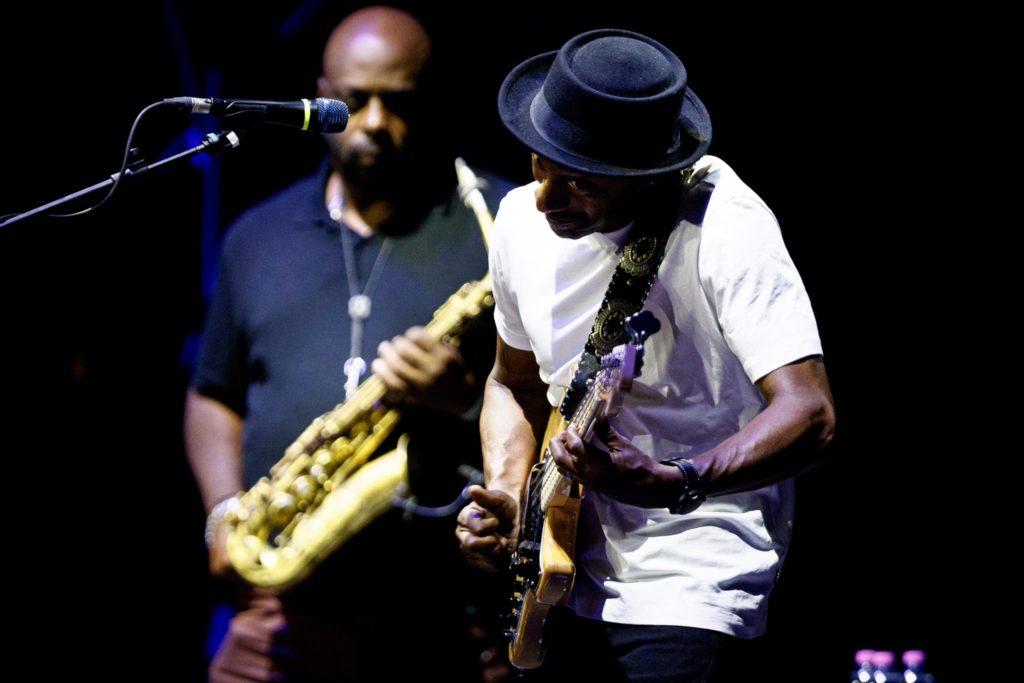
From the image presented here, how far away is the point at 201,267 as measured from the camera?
5.27 metres

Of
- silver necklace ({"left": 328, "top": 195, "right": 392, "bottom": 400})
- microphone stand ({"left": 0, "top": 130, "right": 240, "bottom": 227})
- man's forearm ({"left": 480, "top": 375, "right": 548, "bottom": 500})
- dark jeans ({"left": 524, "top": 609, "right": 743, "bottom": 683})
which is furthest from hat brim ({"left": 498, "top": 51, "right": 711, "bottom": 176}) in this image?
silver necklace ({"left": 328, "top": 195, "right": 392, "bottom": 400})

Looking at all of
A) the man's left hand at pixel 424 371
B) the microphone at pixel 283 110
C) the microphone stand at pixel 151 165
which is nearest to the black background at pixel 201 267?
the man's left hand at pixel 424 371

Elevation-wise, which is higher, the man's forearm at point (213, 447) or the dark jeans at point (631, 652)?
the dark jeans at point (631, 652)

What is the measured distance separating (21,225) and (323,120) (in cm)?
78

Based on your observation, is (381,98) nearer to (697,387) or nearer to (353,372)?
(353,372)

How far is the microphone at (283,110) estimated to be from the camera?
289 cm

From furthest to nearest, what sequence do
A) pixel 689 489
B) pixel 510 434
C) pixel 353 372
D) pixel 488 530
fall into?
pixel 353 372
pixel 510 434
pixel 488 530
pixel 689 489

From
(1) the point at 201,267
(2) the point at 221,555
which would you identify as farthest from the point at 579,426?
(1) the point at 201,267

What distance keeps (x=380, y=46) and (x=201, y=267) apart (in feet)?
4.34

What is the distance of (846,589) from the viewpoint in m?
4.21

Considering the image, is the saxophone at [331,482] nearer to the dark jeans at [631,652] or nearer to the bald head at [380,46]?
the bald head at [380,46]

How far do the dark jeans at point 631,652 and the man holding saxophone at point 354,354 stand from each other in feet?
3.93

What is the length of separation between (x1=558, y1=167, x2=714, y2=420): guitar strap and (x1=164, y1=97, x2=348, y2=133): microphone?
794 mm

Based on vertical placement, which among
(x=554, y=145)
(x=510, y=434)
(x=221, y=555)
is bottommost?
(x=221, y=555)
